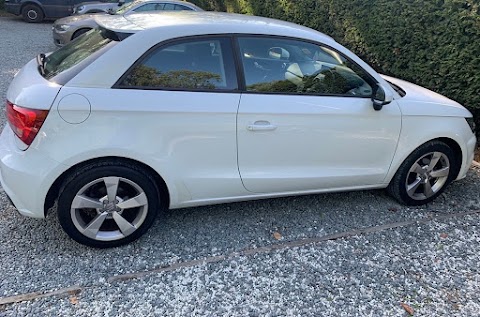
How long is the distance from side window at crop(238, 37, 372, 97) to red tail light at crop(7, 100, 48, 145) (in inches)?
54.9

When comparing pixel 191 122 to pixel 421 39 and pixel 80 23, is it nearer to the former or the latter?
pixel 421 39

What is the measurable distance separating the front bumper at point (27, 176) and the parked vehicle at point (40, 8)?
12627 mm

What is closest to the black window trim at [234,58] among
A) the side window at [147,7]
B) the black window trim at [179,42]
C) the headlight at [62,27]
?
the black window trim at [179,42]

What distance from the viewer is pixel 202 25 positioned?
288cm

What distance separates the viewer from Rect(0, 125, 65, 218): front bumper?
253 centimetres

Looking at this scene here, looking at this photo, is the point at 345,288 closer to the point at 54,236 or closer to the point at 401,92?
the point at 401,92

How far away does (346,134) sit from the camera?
3.16 m

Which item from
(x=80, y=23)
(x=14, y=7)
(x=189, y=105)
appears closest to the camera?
(x=189, y=105)

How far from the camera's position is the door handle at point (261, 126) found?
2872 mm

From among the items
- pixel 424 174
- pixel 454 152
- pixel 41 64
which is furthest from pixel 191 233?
pixel 454 152

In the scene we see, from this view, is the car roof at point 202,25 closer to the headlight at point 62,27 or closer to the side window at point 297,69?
the side window at point 297,69

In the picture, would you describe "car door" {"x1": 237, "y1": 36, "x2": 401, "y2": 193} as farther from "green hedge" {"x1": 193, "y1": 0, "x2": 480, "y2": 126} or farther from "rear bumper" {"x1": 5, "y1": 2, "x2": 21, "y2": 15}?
"rear bumper" {"x1": 5, "y1": 2, "x2": 21, "y2": 15}

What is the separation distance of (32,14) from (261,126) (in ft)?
45.5

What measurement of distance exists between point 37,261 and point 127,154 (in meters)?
0.95
